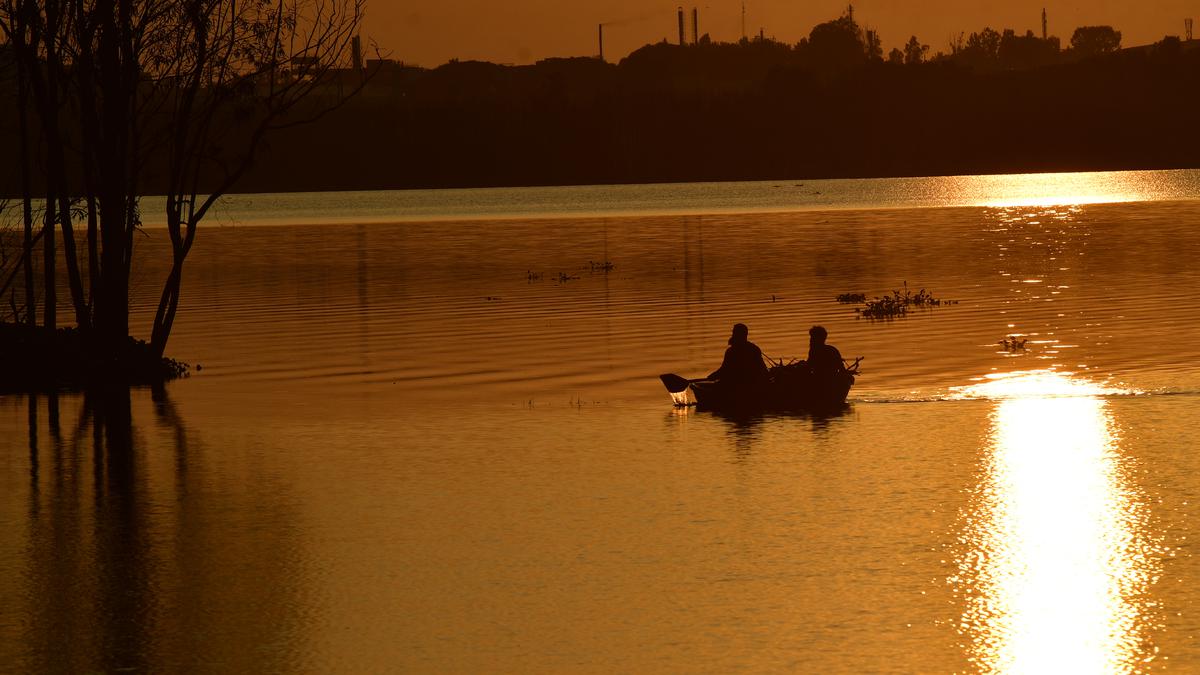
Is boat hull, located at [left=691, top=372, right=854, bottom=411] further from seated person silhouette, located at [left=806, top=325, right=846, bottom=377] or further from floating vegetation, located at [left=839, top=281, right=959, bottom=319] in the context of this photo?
floating vegetation, located at [left=839, top=281, right=959, bottom=319]

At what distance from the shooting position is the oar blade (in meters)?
25.5

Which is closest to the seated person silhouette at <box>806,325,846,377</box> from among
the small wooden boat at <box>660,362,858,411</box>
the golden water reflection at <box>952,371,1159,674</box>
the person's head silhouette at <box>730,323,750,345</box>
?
the small wooden boat at <box>660,362,858,411</box>

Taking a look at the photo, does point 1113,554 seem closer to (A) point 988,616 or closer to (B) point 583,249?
(A) point 988,616

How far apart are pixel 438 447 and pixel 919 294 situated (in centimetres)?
2786

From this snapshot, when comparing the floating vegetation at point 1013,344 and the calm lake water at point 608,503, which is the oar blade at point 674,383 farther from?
the floating vegetation at point 1013,344

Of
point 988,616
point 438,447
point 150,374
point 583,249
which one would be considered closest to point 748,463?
point 438,447

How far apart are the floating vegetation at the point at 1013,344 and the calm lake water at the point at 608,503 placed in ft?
0.70

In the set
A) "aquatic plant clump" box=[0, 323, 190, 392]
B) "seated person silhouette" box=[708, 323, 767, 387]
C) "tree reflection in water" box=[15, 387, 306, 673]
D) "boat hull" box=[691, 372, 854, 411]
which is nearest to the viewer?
"tree reflection in water" box=[15, 387, 306, 673]

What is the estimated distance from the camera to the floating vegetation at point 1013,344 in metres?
33.7

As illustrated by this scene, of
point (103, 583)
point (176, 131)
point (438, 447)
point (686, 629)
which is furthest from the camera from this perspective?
point (176, 131)

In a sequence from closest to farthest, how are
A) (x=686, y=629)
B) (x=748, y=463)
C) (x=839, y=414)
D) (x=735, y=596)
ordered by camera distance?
(x=686, y=629) < (x=735, y=596) < (x=748, y=463) < (x=839, y=414)

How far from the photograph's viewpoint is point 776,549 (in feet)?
50.5

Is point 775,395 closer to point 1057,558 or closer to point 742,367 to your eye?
point 742,367

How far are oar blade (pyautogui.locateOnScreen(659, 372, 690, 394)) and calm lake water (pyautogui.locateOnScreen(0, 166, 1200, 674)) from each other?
1.14 ft
